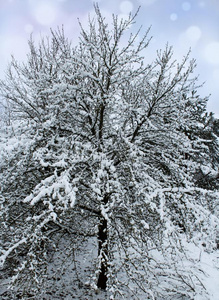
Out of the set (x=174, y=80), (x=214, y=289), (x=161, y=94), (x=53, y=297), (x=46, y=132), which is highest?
(x=174, y=80)

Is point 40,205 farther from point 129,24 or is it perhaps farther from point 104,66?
point 129,24

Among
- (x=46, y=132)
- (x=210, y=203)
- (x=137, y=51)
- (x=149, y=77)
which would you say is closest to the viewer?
(x=210, y=203)

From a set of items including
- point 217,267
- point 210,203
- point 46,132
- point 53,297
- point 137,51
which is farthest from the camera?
point 217,267

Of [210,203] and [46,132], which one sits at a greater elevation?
[46,132]

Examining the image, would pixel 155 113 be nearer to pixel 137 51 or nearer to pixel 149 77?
pixel 149 77

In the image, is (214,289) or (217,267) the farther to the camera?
(217,267)

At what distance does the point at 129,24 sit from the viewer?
14.8 feet

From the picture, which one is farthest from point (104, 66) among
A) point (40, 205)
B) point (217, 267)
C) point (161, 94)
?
point (217, 267)

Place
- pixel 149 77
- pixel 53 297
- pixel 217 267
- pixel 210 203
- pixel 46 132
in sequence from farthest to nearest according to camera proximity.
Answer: pixel 217 267 < pixel 149 77 < pixel 53 297 < pixel 46 132 < pixel 210 203

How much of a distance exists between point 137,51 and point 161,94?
3.96 ft

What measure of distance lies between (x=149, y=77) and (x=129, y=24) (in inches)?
56.6

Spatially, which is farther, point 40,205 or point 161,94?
point 161,94

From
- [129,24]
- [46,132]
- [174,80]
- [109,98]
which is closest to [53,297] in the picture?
[46,132]

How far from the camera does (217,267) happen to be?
7.08 metres
